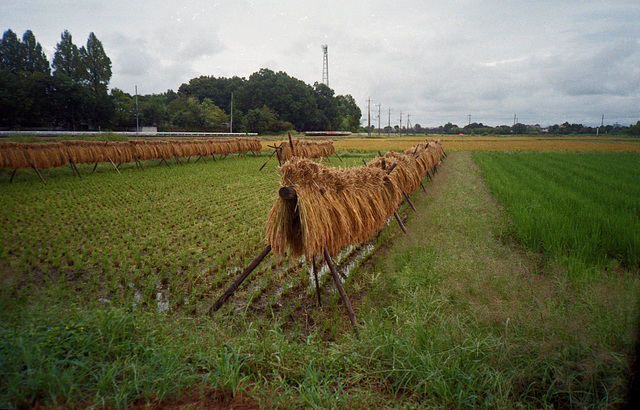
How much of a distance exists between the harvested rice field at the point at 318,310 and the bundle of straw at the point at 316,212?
43 cm

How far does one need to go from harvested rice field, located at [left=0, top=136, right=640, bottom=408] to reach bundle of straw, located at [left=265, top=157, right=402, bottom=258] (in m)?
0.43

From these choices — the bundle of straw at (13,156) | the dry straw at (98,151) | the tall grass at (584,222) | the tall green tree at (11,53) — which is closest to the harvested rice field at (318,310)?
the tall grass at (584,222)

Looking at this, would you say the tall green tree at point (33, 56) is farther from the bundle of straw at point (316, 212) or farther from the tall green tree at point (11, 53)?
the bundle of straw at point (316, 212)

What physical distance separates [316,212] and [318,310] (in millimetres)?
1486

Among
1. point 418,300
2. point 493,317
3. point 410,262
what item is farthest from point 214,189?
point 493,317

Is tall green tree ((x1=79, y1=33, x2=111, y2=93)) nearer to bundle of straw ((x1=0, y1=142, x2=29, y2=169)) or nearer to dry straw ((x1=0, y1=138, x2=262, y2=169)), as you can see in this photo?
dry straw ((x1=0, y1=138, x2=262, y2=169))

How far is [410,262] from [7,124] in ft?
21.4

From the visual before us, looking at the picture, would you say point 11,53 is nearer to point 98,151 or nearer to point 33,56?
point 33,56

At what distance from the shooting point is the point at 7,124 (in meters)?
4.31

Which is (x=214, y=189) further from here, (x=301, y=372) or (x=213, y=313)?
(x=301, y=372)

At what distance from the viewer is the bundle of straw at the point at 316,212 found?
3.98 m

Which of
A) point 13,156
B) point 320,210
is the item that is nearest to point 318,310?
point 320,210

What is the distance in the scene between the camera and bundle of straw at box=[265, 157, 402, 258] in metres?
3.98

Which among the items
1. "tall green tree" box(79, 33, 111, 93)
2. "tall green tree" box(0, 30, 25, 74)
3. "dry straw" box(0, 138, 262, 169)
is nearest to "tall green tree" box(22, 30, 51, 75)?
"tall green tree" box(0, 30, 25, 74)
